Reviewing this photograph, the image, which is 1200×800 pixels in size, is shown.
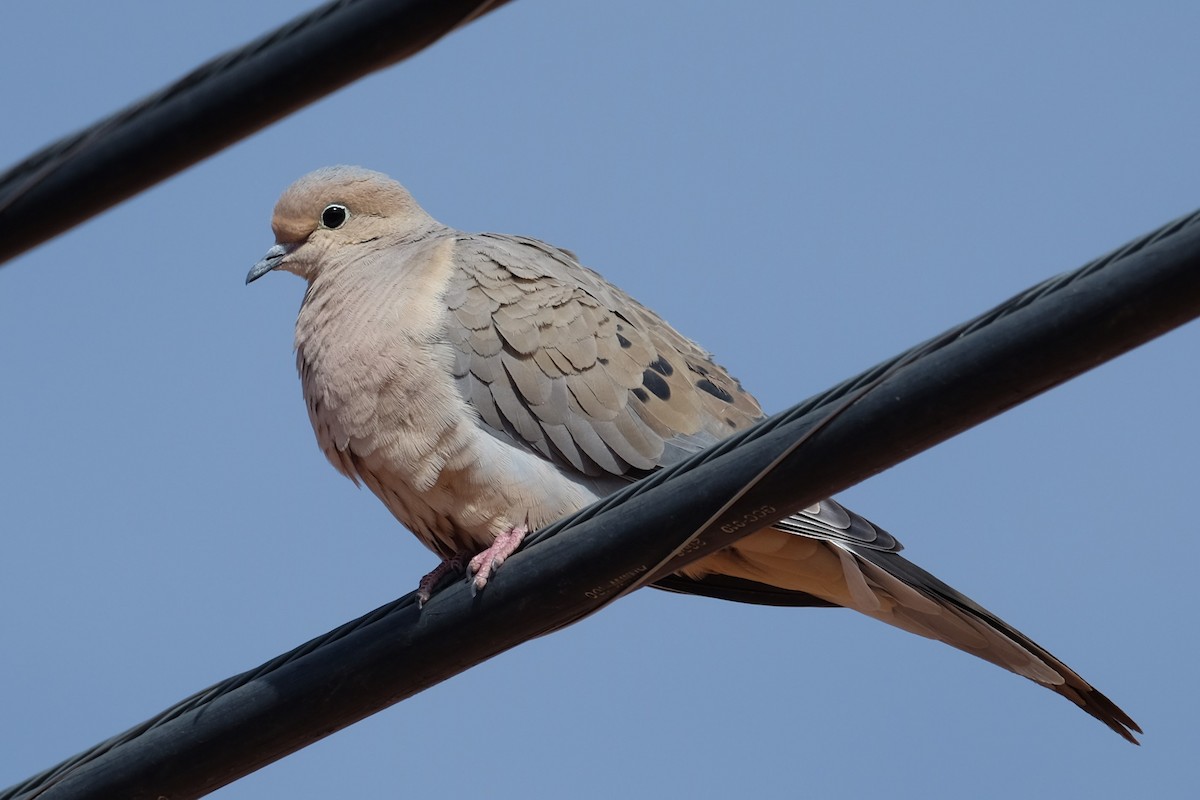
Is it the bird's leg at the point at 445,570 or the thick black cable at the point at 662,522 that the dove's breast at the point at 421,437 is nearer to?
the bird's leg at the point at 445,570

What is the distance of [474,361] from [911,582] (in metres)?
1.34

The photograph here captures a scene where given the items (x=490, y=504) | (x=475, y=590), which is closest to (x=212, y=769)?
(x=475, y=590)

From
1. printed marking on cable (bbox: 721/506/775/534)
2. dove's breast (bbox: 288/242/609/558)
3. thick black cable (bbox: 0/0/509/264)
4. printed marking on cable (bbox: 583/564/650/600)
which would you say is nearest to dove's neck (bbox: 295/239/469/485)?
dove's breast (bbox: 288/242/609/558)

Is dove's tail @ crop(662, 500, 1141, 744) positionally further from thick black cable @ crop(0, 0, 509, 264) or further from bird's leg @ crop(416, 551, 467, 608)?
thick black cable @ crop(0, 0, 509, 264)

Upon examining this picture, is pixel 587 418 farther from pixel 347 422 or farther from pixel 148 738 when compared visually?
pixel 148 738

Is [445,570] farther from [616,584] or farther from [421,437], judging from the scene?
[616,584]

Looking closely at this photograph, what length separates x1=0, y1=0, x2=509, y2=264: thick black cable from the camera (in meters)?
2.42

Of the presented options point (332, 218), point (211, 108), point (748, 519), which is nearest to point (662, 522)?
point (748, 519)

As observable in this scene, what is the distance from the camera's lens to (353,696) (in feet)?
10.8

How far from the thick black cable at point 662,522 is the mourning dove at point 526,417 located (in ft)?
3.19

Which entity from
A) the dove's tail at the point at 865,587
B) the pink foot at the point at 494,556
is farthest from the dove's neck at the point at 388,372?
the dove's tail at the point at 865,587

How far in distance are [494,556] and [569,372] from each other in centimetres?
93

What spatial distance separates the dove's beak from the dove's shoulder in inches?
37.8

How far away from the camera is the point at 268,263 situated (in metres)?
5.71
